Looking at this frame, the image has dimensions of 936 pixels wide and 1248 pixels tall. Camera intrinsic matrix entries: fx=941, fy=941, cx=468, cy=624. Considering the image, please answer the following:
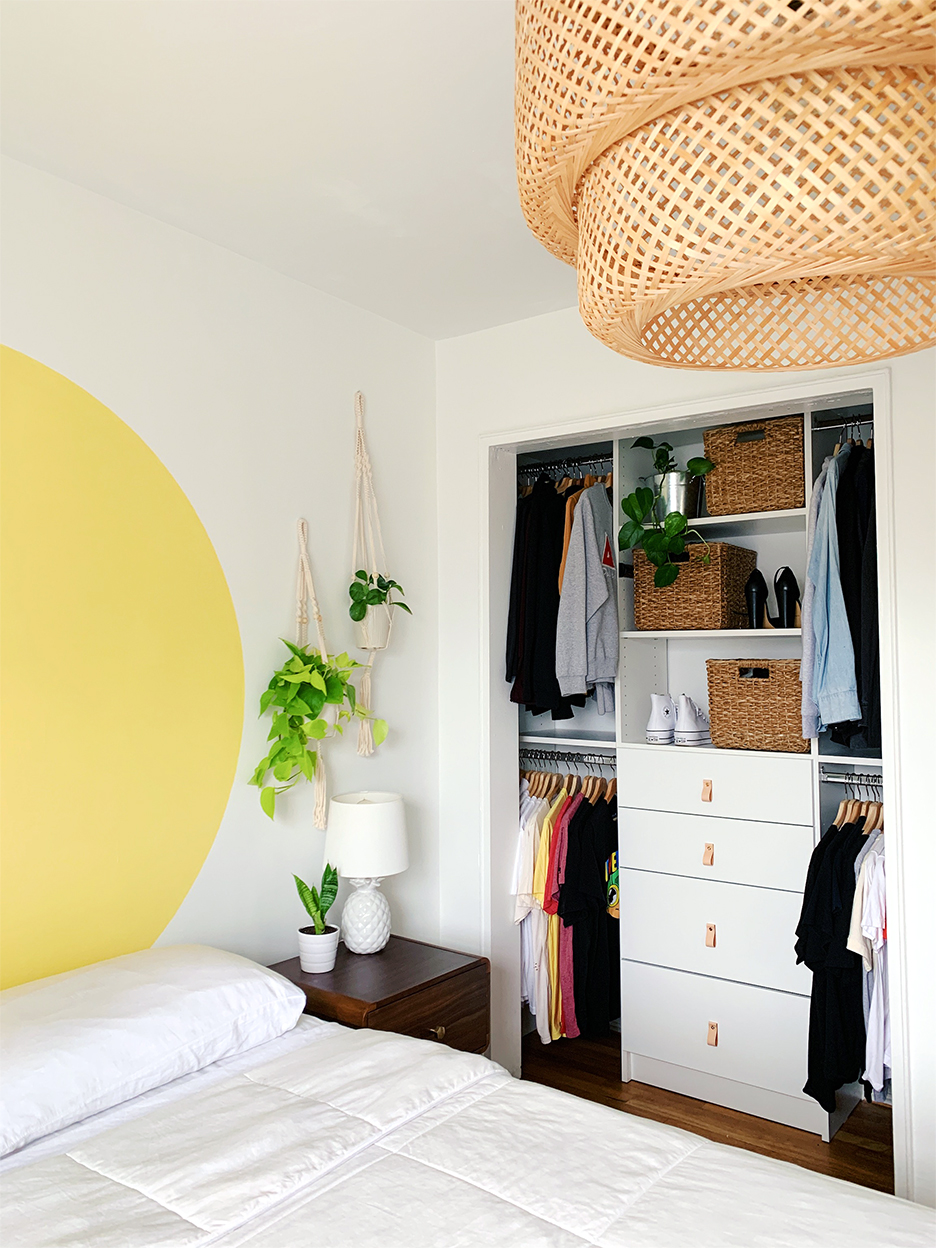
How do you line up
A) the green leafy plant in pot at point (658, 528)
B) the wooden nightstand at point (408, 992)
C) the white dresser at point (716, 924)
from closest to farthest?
the wooden nightstand at point (408, 992), the white dresser at point (716, 924), the green leafy plant in pot at point (658, 528)

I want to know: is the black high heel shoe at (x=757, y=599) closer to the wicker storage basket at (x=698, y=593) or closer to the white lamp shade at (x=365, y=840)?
the wicker storage basket at (x=698, y=593)

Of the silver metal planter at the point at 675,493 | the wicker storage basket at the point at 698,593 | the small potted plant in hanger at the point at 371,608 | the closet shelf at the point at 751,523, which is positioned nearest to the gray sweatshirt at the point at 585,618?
the wicker storage basket at the point at 698,593

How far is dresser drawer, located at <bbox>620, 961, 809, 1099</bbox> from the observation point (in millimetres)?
3006

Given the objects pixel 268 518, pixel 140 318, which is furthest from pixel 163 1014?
pixel 140 318

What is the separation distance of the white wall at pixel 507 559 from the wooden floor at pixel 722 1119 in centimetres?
31

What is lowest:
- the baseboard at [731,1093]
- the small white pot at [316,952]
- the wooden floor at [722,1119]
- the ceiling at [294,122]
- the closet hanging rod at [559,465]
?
the wooden floor at [722,1119]

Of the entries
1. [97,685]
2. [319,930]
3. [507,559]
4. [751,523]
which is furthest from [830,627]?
[97,685]

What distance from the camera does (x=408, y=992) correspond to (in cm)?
255


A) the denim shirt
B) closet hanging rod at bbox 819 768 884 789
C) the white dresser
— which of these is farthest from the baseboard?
the denim shirt

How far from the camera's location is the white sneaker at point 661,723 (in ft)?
11.2

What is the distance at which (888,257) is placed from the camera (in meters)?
0.92

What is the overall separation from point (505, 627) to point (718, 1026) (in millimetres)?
1543

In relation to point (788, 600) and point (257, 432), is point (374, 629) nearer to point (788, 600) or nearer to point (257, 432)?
point (257, 432)

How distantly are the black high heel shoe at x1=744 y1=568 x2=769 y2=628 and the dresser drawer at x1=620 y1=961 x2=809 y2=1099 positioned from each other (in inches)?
48.3
